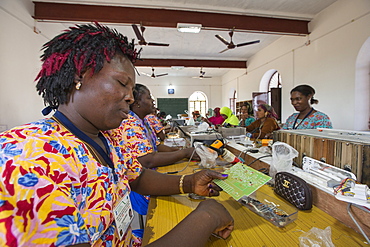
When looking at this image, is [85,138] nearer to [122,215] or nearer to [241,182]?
[122,215]

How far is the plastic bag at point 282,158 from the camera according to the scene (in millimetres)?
970

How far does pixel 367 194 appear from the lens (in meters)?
0.64

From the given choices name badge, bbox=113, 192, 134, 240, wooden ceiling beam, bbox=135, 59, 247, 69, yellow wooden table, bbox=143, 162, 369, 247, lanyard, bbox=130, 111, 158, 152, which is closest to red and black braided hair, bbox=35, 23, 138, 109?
name badge, bbox=113, 192, 134, 240

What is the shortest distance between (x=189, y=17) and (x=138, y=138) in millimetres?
3585

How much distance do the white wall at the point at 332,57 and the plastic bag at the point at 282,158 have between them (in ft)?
12.0

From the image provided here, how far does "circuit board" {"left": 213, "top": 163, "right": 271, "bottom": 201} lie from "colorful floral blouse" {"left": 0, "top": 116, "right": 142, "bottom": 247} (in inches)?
18.9

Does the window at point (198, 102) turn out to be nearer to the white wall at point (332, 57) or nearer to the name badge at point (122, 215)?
the white wall at point (332, 57)

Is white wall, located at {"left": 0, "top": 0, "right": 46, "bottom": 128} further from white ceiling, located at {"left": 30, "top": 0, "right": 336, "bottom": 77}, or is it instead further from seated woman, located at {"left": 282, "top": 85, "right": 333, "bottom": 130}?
seated woman, located at {"left": 282, "top": 85, "right": 333, "bottom": 130}

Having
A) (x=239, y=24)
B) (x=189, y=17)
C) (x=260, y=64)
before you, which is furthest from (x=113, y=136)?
(x=260, y=64)

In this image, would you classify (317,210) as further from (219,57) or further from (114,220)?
(219,57)

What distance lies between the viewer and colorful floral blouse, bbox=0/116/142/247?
33cm

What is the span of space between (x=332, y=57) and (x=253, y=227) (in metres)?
4.76

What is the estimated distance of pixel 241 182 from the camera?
824mm

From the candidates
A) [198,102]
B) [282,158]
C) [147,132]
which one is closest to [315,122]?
[282,158]
